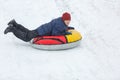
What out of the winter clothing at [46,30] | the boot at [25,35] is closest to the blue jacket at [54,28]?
the winter clothing at [46,30]

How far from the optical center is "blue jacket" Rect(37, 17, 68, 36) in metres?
7.02

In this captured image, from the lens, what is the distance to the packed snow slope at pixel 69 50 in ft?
19.5

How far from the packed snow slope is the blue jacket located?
0.43m

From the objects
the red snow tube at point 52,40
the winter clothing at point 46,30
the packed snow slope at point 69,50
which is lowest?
the packed snow slope at point 69,50

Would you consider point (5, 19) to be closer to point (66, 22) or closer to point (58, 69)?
point (66, 22)

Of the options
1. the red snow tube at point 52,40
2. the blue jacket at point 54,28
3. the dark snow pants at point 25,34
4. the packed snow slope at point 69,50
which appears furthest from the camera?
the dark snow pants at point 25,34

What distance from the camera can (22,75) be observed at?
579 cm

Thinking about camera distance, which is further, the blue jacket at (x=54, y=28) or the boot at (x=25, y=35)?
the boot at (x=25, y=35)

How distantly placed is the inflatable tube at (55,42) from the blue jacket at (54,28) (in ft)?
0.45

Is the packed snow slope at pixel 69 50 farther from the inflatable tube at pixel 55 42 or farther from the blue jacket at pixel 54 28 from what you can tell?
the blue jacket at pixel 54 28

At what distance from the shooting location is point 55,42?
6918 mm

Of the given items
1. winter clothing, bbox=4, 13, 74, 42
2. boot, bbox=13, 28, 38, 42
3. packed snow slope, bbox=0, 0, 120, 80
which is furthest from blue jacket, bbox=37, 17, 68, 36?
packed snow slope, bbox=0, 0, 120, 80

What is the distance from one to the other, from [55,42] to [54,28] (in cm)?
33

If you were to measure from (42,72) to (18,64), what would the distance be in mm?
608
